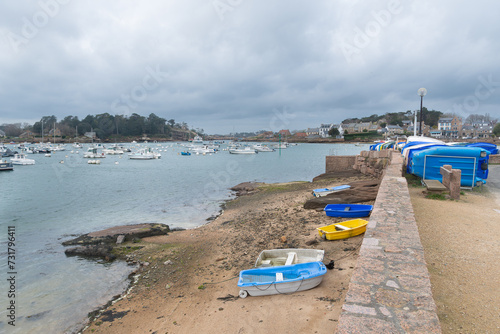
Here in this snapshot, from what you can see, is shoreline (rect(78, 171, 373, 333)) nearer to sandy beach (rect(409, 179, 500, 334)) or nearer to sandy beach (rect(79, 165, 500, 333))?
sandy beach (rect(79, 165, 500, 333))

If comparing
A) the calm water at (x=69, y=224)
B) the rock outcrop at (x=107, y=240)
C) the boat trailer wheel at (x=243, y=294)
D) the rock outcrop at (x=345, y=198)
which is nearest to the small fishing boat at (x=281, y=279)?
the boat trailer wheel at (x=243, y=294)

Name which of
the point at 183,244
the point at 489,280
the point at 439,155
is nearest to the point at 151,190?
the point at 183,244

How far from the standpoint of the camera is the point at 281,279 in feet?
21.9

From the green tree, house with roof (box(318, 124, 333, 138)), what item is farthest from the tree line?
house with roof (box(318, 124, 333, 138))

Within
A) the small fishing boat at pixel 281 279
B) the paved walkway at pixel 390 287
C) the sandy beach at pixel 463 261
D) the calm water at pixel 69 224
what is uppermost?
the paved walkway at pixel 390 287

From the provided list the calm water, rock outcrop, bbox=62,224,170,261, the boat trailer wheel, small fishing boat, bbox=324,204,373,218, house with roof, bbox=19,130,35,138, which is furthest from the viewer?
house with roof, bbox=19,130,35,138

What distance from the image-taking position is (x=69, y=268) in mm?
11031

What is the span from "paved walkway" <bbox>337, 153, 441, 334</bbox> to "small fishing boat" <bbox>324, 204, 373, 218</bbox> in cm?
334

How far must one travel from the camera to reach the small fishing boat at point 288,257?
7.55m

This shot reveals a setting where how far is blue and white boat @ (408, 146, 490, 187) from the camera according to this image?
48.7ft

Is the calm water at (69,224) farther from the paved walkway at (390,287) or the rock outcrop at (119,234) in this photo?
the paved walkway at (390,287)

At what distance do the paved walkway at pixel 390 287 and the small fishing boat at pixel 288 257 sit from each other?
1.58 m

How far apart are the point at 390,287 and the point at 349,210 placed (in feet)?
22.8

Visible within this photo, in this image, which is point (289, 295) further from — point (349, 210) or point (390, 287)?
point (349, 210)
